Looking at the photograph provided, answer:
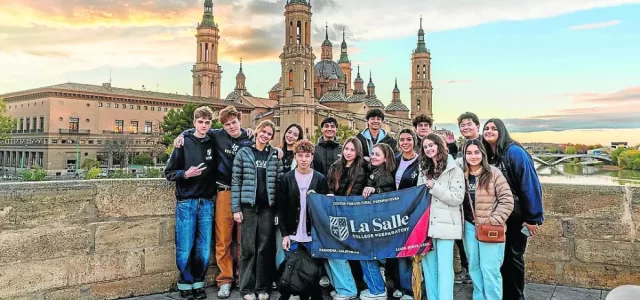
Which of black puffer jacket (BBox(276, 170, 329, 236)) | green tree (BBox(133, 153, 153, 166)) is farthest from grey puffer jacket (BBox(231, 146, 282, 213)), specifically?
green tree (BBox(133, 153, 153, 166))

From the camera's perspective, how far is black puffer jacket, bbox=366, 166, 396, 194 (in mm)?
4652

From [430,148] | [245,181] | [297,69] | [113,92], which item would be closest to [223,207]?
[245,181]

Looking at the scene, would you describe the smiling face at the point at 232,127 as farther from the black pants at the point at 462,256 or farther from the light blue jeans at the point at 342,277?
the black pants at the point at 462,256

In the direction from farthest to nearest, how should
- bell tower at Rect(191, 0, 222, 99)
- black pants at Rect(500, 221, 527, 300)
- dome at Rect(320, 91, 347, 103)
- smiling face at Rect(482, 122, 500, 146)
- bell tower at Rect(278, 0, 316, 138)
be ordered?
bell tower at Rect(191, 0, 222, 99), dome at Rect(320, 91, 347, 103), bell tower at Rect(278, 0, 316, 138), smiling face at Rect(482, 122, 500, 146), black pants at Rect(500, 221, 527, 300)

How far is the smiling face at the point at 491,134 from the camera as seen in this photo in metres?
4.36

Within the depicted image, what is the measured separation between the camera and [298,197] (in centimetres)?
461

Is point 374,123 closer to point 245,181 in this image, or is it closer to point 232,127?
point 232,127

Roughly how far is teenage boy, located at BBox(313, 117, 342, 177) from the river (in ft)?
200

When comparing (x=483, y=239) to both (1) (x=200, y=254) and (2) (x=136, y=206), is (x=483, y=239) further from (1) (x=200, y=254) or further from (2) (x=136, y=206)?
(2) (x=136, y=206)

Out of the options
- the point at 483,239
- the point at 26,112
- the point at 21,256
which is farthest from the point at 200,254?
the point at 26,112

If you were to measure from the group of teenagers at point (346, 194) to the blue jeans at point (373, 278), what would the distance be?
0.03 ft

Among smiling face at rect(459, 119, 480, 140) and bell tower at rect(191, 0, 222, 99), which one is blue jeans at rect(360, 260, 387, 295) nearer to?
smiling face at rect(459, 119, 480, 140)

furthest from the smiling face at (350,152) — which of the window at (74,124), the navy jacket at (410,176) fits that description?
the window at (74,124)

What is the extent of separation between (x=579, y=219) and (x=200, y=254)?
407 cm
